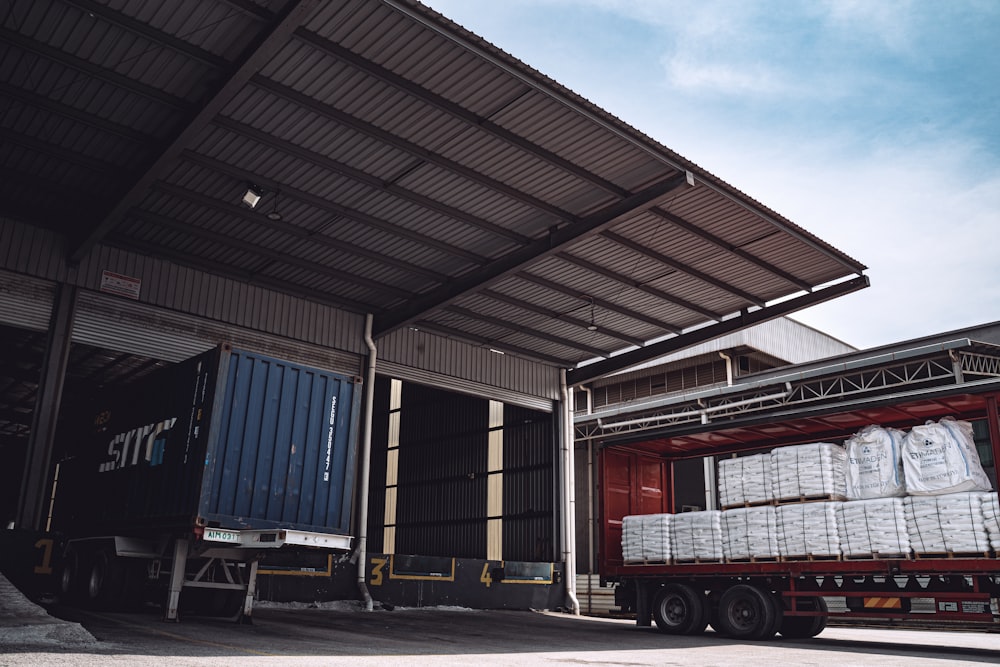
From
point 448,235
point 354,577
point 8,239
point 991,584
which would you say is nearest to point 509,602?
point 354,577

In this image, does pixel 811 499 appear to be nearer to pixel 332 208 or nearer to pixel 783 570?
pixel 783 570

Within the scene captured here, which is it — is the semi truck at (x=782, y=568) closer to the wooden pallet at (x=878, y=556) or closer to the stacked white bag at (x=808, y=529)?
the wooden pallet at (x=878, y=556)

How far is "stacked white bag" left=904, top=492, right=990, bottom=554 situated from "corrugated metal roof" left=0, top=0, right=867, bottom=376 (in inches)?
255

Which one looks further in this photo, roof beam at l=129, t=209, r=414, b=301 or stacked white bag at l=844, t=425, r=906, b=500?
roof beam at l=129, t=209, r=414, b=301

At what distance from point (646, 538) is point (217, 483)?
7423 mm

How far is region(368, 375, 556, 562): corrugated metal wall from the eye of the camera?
24281 mm

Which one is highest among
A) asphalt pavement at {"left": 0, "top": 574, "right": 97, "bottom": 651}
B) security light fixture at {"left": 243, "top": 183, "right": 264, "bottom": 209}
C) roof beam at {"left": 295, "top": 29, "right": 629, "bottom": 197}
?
roof beam at {"left": 295, "top": 29, "right": 629, "bottom": 197}

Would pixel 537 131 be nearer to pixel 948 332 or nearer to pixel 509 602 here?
pixel 509 602

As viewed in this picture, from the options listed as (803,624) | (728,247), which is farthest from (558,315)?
(803,624)

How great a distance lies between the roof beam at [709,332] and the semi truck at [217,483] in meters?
11.2

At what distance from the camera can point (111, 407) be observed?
46.4 feet

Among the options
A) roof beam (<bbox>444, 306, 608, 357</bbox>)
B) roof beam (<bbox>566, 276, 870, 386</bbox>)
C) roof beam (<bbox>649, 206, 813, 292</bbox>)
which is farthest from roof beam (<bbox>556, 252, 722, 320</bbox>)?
roof beam (<bbox>444, 306, 608, 357</bbox>)

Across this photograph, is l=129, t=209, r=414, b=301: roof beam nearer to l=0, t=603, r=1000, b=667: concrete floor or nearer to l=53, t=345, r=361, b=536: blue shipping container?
l=53, t=345, r=361, b=536: blue shipping container

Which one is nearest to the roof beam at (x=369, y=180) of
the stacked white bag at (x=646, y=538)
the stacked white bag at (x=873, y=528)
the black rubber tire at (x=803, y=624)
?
the stacked white bag at (x=646, y=538)
